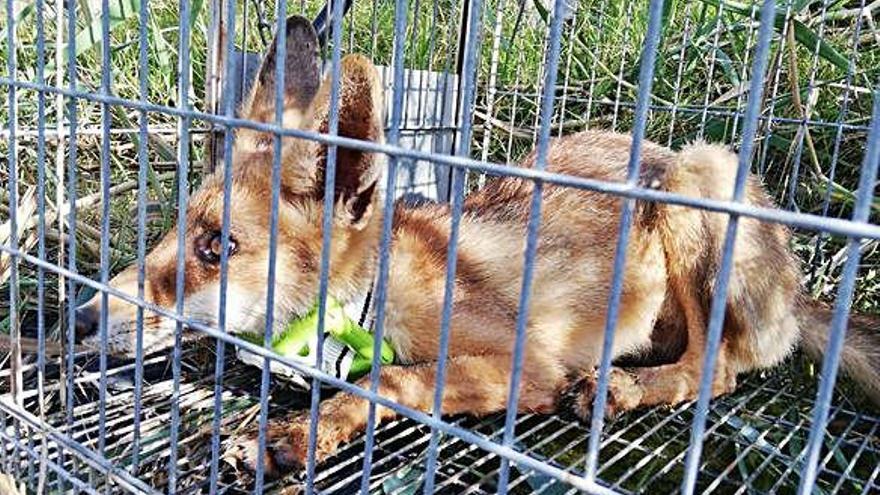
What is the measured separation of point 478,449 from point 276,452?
17.4 inches

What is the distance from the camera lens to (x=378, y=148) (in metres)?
1.18

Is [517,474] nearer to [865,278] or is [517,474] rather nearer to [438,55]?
[865,278]

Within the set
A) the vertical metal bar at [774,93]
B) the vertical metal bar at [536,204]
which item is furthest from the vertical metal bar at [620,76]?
the vertical metal bar at [536,204]

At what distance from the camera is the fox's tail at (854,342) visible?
2.21 m

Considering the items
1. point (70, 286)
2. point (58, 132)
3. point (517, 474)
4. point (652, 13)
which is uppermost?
point (652, 13)

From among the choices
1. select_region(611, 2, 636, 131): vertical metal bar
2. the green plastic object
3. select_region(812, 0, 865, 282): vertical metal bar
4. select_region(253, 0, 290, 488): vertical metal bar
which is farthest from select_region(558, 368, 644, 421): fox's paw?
select_region(611, 2, 636, 131): vertical metal bar

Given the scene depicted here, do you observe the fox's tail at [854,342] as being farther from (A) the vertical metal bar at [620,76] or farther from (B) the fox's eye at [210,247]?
(B) the fox's eye at [210,247]

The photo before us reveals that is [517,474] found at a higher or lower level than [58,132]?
lower

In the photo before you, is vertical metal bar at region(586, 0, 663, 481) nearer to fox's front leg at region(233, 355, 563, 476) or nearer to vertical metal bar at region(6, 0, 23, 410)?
fox's front leg at region(233, 355, 563, 476)

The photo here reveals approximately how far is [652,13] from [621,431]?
1335 millimetres

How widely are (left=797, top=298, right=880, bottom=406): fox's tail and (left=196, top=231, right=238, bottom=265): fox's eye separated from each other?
1.51 m

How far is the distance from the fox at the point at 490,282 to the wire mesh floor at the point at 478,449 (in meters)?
0.07

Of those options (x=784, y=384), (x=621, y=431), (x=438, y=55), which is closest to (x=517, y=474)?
(x=621, y=431)

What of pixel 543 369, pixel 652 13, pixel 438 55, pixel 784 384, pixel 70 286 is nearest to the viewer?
pixel 652 13
